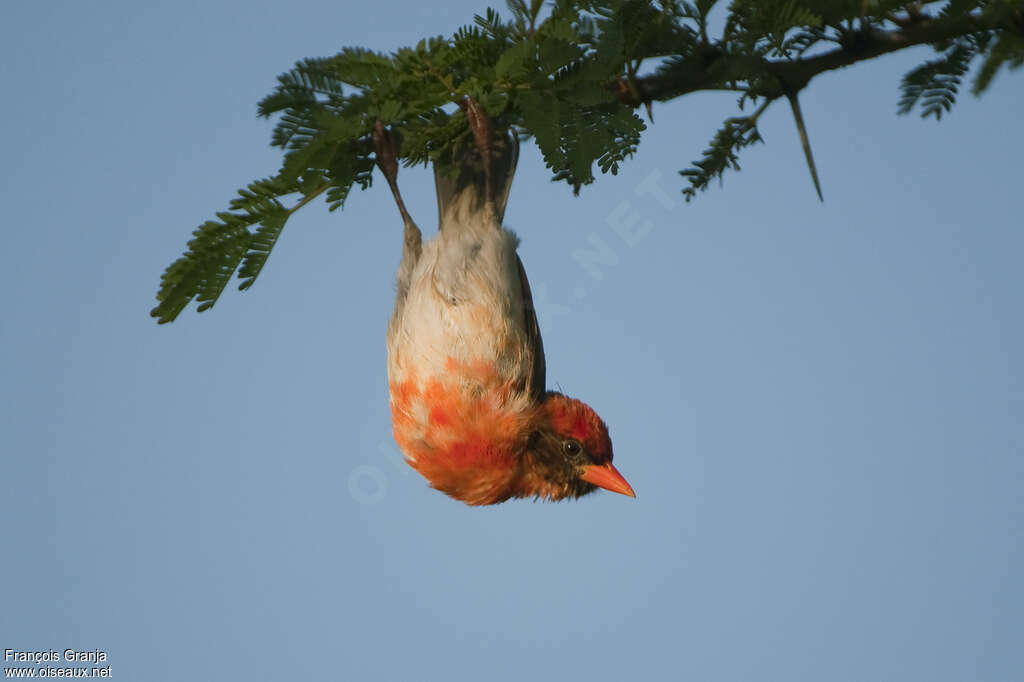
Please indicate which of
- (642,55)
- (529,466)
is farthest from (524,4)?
(529,466)

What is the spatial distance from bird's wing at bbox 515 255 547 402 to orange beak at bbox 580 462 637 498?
1.60ft

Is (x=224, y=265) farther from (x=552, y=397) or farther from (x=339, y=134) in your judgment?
(x=552, y=397)

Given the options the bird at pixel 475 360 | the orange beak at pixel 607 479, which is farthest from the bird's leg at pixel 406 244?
the orange beak at pixel 607 479

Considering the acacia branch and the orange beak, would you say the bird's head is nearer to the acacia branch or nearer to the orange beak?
the orange beak

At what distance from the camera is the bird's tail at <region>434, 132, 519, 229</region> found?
4828 millimetres

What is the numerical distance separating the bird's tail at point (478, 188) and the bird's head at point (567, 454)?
3.19 ft

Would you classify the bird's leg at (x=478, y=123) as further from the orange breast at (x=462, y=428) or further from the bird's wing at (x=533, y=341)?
the orange breast at (x=462, y=428)

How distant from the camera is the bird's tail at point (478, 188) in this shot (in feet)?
15.8

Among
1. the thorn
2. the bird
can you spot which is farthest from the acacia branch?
the bird

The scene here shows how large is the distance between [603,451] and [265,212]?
239 cm

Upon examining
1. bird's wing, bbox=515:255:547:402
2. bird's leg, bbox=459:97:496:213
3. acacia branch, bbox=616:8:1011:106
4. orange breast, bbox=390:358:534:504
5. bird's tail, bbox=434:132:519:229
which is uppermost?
acacia branch, bbox=616:8:1011:106

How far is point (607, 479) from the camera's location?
520cm

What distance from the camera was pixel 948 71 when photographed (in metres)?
4.18

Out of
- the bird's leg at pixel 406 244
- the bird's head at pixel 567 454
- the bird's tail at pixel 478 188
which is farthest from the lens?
the bird's head at pixel 567 454
